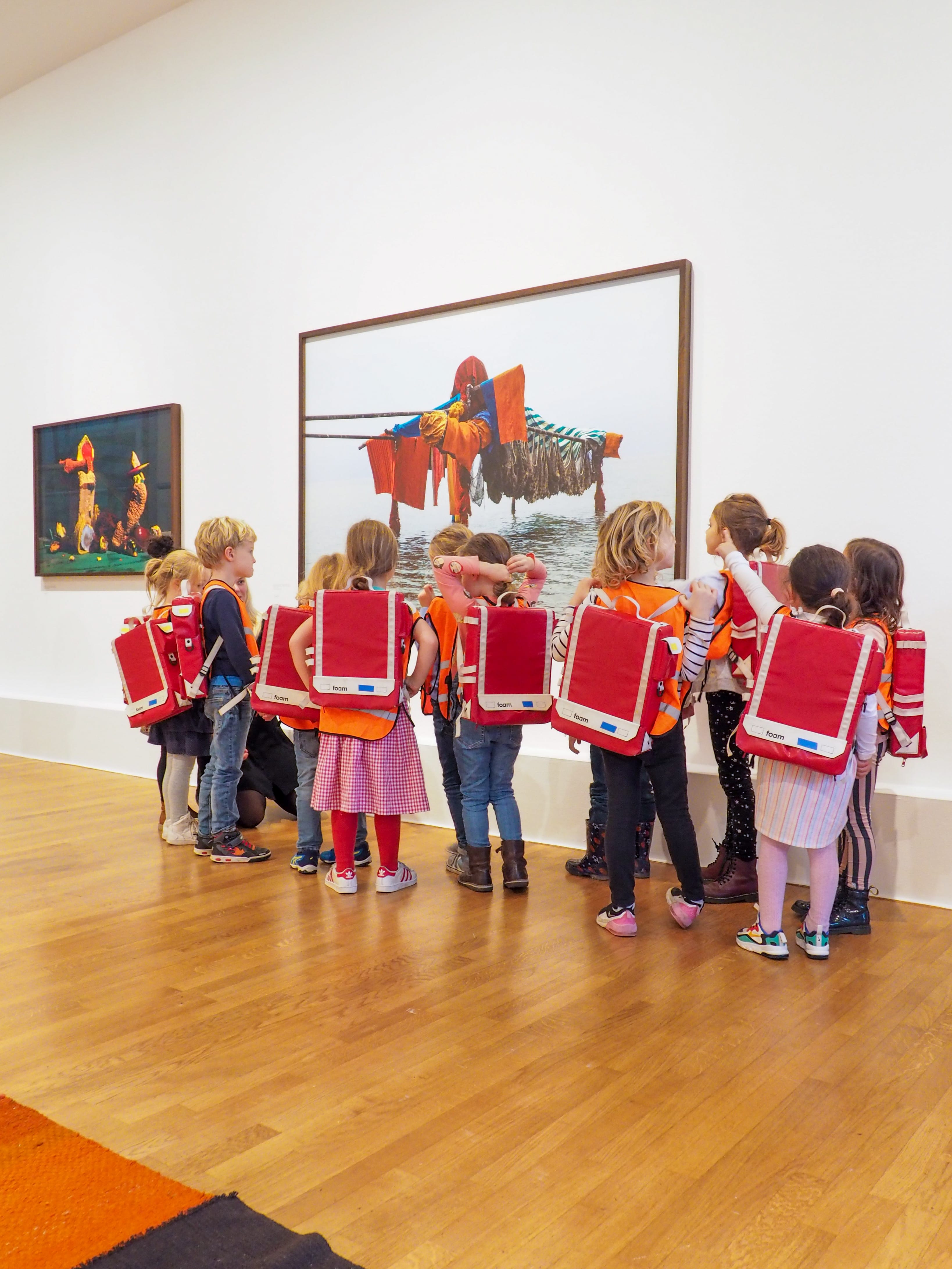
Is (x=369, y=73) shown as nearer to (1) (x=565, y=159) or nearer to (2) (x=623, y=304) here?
(1) (x=565, y=159)

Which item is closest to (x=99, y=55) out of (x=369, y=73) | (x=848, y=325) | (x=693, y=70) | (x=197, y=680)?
(x=369, y=73)

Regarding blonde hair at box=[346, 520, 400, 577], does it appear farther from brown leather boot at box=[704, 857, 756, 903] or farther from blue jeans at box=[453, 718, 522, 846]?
brown leather boot at box=[704, 857, 756, 903]

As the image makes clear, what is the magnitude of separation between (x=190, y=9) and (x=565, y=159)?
9.62 ft

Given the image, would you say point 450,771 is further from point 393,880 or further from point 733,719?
point 733,719

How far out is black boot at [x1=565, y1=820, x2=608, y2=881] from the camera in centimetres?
379

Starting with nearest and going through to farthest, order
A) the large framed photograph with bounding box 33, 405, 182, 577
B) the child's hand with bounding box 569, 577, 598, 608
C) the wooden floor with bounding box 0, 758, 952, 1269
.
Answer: the wooden floor with bounding box 0, 758, 952, 1269, the child's hand with bounding box 569, 577, 598, 608, the large framed photograph with bounding box 33, 405, 182, 577

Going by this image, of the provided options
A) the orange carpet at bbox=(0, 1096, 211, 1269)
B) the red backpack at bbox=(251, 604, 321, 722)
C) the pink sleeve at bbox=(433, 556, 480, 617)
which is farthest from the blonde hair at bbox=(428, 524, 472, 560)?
the orange carpet at bbox=(0, 1096, 211, 1269)

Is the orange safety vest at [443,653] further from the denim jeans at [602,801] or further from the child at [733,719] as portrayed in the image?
the child at [733,719]

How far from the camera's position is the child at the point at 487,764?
3574 mm

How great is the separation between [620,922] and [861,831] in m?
0.83

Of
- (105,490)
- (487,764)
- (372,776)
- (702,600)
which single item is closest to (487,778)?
(487,764)

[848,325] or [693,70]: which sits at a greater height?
[693,70]

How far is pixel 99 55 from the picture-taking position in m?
6.38

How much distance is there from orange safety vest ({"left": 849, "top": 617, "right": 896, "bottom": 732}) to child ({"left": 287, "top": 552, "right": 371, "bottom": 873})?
1.87 metres
